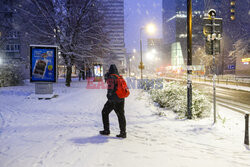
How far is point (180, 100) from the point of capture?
8062 millimetres

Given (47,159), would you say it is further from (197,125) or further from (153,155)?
(197,125)

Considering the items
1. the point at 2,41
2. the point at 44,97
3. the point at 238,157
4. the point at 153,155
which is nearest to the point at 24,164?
the point at 153,155

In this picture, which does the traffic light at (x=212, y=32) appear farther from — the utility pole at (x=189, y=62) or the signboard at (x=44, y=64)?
the signboard at (x=44, y=64)

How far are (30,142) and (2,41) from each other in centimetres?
2917

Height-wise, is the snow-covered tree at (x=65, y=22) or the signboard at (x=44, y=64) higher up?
the snow-covered tree at (x=65, y=22)

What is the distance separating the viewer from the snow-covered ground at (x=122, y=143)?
366 centimetres

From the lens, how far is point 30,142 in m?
4.62

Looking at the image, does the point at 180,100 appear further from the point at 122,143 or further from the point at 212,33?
the point at 122,143

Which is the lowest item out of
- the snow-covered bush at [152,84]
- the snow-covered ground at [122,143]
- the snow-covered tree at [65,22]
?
the snow-covered ground at [122,143]

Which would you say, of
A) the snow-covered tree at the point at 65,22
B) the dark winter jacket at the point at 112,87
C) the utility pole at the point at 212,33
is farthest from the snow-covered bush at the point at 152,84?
the dark winter jacket at the point at 112,87

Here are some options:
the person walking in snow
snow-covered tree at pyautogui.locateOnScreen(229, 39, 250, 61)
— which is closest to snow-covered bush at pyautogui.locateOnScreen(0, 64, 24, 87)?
the person walking in snow

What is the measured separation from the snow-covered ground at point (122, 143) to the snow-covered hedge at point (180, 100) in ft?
1.46

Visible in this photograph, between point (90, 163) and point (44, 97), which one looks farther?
point (44, 97)

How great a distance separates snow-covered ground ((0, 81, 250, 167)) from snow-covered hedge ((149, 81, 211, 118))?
445mm
